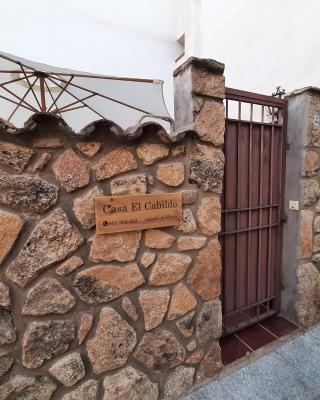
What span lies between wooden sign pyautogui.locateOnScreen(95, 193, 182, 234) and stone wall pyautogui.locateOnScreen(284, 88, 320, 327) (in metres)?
1.37

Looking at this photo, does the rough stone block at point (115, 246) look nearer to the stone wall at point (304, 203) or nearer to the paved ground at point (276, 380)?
the paved ground at point (276, 380)

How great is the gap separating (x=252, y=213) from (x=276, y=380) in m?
1.26

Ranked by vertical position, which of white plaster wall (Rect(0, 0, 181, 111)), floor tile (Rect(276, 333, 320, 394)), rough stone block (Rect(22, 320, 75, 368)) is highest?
white plaster wall (Rect(0, 0, 181, 111))

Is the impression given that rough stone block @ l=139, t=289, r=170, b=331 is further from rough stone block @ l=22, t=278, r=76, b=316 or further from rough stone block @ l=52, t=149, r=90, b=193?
rough stone block @ l=52, t=149, r=90, b=193

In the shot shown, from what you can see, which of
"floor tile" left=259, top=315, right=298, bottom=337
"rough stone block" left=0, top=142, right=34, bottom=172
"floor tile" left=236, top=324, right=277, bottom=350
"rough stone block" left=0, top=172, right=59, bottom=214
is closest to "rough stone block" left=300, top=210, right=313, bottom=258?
"floor tile" left=259, top=315, right=298, bottom=337

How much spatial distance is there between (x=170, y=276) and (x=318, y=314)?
1824 millimetres

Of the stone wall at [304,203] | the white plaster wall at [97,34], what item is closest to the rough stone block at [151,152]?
the stone wall at [304,203]

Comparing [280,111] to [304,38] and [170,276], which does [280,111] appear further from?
[170,276]

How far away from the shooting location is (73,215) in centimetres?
113

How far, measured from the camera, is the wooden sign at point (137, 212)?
1.17 meters

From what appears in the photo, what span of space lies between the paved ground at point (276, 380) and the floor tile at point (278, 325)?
17 cm

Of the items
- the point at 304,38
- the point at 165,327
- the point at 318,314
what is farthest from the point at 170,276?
the point at 304,38

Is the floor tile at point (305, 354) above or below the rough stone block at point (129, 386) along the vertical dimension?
below

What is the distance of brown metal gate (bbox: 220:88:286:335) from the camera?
188 cm
